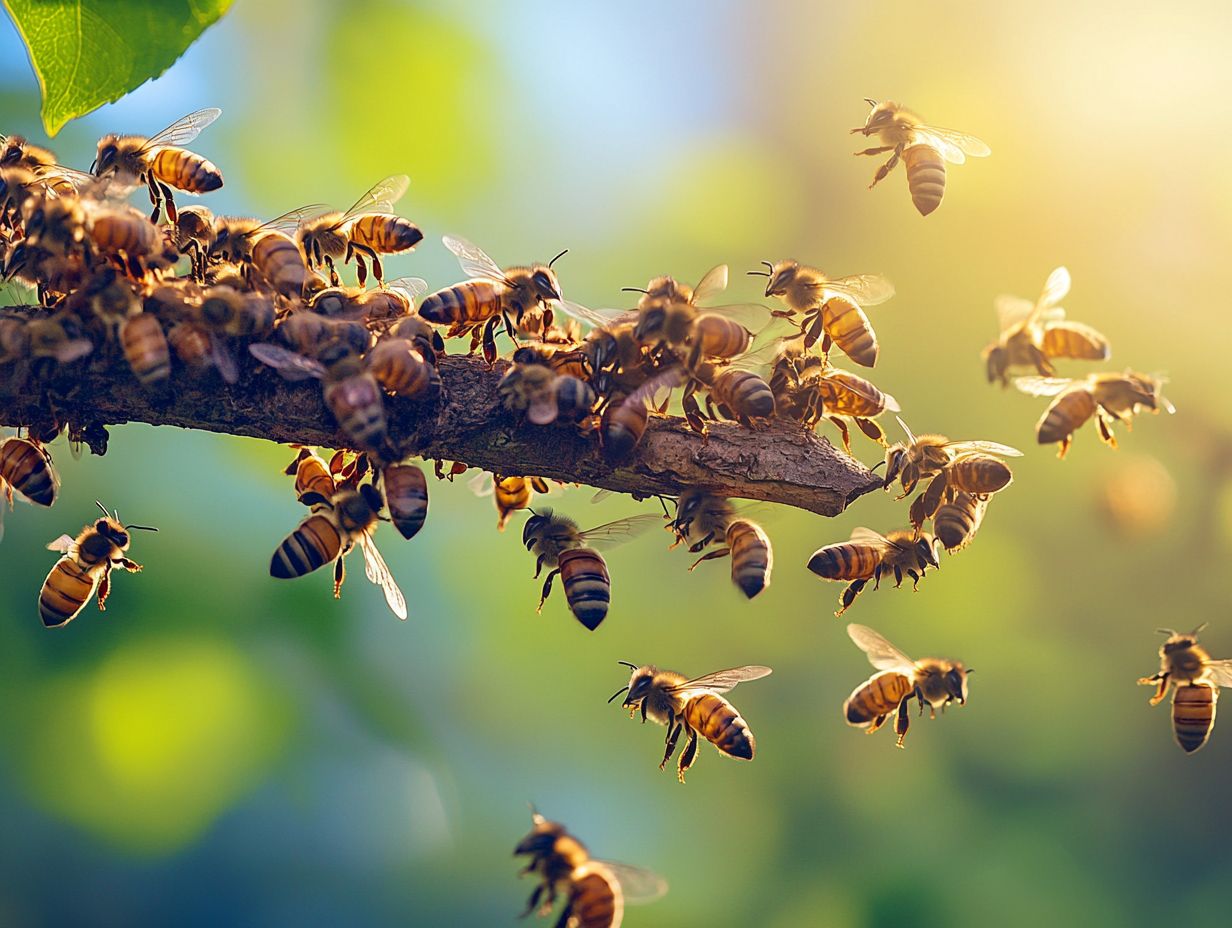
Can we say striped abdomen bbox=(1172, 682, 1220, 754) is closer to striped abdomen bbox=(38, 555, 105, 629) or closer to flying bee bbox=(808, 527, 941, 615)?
flying bee bbox=(808, 527, 941, 615)

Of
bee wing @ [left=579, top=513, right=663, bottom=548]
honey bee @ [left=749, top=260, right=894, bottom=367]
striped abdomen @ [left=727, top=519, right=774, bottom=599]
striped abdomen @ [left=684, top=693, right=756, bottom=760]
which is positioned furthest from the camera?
bee wing @ [left=579, top=513, right=663, bottom=548]

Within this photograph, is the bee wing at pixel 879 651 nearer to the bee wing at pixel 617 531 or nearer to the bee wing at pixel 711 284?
the bee wing at pixel 617 531

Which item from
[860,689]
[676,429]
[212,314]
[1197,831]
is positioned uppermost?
[676,429]

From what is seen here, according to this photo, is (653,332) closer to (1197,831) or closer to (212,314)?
(212,314)

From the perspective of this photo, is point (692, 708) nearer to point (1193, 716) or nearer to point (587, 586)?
point (587, 586)

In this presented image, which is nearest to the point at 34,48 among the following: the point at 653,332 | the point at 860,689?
the point at 653,332

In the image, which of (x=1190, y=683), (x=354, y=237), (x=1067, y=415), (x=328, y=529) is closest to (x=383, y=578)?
(x=328, y=529)

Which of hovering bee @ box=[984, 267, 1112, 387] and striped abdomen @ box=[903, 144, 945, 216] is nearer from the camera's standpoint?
striped abdomen @ box=[903, 144, 945, 216]

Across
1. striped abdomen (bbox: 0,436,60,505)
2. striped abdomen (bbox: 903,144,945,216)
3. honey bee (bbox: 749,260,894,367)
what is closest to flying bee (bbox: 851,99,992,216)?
striped abdomen (bbox: 903,144,945,216)
